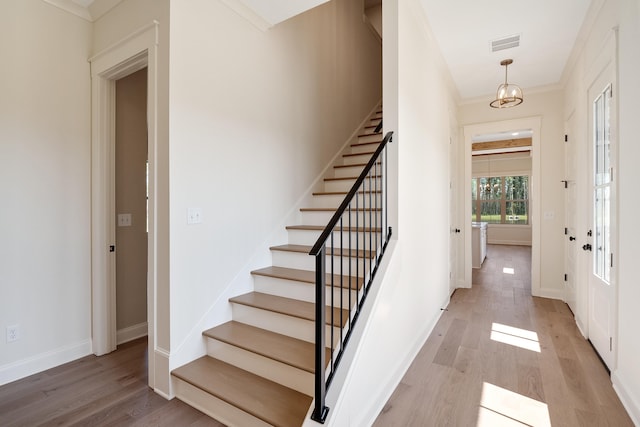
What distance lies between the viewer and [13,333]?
2330mm

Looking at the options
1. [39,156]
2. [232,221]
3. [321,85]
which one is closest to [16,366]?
[39,156]

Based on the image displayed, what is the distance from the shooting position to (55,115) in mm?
2527

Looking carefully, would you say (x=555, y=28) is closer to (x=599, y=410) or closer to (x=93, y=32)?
(x=599, y=410)

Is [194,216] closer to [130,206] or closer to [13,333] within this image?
[130,206]

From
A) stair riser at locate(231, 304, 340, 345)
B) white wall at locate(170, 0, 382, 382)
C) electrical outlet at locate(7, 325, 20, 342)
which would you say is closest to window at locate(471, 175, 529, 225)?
white wall at locate(170, 0, 382, 382)

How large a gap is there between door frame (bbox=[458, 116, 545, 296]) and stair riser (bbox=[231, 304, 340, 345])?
12.0 feet

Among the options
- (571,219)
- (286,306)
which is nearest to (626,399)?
(286,306)

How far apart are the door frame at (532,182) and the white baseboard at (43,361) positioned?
4.86 m

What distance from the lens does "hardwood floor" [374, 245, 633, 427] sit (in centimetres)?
193

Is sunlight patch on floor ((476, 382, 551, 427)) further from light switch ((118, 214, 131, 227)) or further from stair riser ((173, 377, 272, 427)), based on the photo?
light switch ((118, 214, 131, 227))

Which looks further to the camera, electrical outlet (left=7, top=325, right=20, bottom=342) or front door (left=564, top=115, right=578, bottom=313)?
front door (left=564, top=115, right=578, bottom=313)

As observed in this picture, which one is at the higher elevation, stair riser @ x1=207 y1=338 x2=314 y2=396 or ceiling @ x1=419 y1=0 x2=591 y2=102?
ceiling @ x1=419 y1=0 x2=591 y2=102

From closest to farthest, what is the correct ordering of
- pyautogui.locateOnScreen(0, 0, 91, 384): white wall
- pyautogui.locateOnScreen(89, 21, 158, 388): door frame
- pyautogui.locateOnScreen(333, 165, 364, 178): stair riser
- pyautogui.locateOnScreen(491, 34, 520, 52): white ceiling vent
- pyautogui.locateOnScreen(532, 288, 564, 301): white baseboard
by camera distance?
pyautogui.locateOnScreen(0, 0, 91, 384): white wall, pyautogui.locateOnScreen(89, 21, 158, 388): door frame, pyautogui.locateOnScreen(491, 34, 520, 52): white ceiling vent, pyautogui.locateOnScreen(333, 165, 364, 178): stair riser, pyautogui.locateOnScreen(532, 288, 564, 301): white baseboard

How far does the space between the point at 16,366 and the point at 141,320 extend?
37.9 inches
